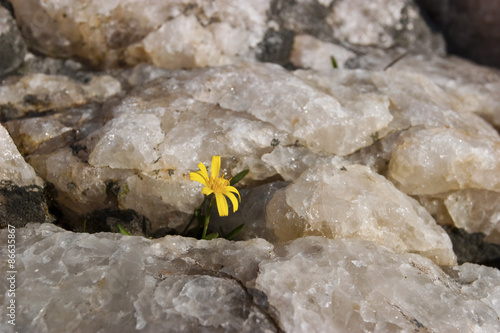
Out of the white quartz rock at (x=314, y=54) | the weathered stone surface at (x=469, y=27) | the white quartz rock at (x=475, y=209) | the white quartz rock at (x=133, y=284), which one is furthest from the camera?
the weathered stone surface at (x=469, y=27)

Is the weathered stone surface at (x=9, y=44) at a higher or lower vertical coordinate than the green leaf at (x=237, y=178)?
higher

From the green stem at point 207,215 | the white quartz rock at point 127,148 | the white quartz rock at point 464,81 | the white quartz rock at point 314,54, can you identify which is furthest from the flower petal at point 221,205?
the white quartz rock at point 464,81

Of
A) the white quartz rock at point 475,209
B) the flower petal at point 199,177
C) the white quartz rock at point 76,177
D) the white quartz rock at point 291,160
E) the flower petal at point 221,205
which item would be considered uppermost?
the flower petal at point 199,177

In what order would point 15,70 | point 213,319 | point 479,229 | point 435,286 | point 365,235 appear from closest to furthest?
1. point 213,319
2. point 435,286
3. point 365,235
4. point 479,229
5. point 15,70

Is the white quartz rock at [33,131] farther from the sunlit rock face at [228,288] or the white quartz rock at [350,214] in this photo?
the white quartz rock at [350,214]

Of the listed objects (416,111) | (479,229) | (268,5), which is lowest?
(479,229)

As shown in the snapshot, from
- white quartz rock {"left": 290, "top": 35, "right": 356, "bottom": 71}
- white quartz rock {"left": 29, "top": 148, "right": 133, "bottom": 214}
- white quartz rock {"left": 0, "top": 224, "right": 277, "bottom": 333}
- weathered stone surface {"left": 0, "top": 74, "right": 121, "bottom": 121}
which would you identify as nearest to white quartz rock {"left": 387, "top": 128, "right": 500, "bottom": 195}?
white quartz rock {"left": 0, "top": 224, "right": 277, "bottom": 333}

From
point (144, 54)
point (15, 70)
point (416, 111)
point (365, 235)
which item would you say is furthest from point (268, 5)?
point (365, 235)

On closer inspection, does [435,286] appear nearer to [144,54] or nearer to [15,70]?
[144,54]
